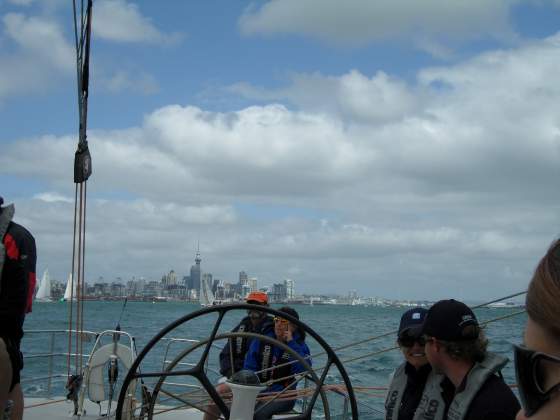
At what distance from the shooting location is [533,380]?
1.01 m

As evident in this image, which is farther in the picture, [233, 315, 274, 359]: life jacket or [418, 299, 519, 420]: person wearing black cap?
[233, 315, 274, 359]: life jacket

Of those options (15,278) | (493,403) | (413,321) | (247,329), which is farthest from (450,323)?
(247,329)

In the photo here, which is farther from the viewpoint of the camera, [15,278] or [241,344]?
[241,344]

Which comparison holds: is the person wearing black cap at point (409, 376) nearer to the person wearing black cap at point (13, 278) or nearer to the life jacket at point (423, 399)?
the life jacket at point (423, 399)

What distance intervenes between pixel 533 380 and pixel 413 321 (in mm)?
2183

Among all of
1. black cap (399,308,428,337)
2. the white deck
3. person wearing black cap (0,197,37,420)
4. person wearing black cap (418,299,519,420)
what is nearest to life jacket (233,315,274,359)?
the white deck

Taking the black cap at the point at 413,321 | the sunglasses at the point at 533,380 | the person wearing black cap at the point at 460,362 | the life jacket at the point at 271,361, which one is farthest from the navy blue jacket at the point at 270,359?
the sunglasses at the point at 533,380

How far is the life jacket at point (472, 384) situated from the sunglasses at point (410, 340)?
0.45m

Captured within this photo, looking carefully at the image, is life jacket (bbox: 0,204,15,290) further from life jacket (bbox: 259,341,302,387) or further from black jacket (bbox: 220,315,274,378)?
life jacket (bbox: 259,341,302,387)

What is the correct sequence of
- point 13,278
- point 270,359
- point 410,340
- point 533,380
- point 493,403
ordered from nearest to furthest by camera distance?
point 533,380, point 493,403, point 13,278, point 410,340, point 270,359

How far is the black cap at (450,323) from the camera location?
268 cm

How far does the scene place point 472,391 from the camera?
2.51 m

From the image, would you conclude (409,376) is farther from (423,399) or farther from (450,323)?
(450,323)

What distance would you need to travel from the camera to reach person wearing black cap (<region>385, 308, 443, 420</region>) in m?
3.02
